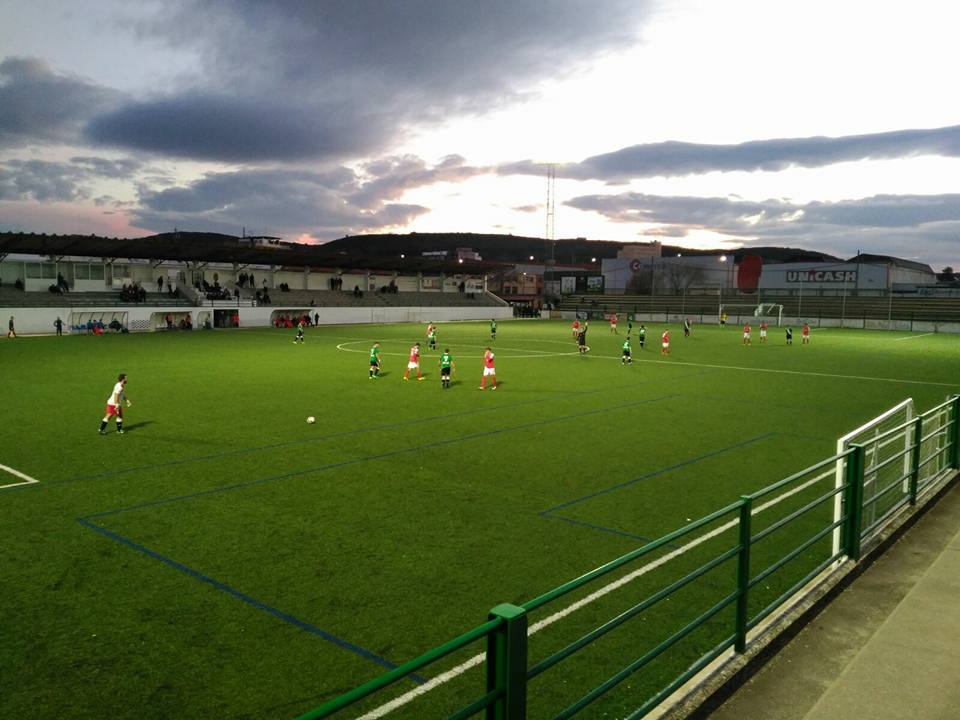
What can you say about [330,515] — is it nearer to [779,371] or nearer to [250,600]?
[250,600]

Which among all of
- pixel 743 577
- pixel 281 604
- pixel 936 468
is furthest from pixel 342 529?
pixel 936 468

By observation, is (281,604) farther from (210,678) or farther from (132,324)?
(132,324)

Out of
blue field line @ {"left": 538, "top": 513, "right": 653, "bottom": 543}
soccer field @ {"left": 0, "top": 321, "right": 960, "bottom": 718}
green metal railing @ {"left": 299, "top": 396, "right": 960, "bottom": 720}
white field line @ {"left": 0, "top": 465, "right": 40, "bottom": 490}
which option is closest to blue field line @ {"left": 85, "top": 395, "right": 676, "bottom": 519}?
soccer field @ {"left": 0, "top": 321, "right": 960, "bottom": 718}

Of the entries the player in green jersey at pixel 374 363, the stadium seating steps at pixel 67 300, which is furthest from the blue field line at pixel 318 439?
the stadium seating steps at pixel 67 300

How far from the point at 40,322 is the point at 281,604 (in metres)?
54.9

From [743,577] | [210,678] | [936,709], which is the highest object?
[743,577]

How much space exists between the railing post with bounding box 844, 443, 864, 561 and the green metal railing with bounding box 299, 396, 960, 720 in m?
0.01

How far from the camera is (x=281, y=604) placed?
721cm

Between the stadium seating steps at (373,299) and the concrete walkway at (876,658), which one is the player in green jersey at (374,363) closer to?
the concrete walkway at (876,658)

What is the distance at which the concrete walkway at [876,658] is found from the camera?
15.9 ft

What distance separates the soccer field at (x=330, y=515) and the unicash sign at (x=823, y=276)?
75.3m

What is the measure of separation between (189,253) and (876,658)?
221 feet

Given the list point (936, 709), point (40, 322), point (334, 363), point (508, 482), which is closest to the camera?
point (936, 709)

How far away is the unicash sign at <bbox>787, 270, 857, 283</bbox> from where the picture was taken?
91.0 m
